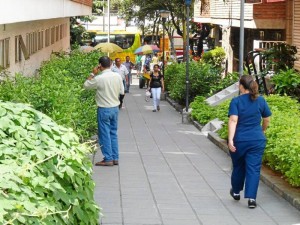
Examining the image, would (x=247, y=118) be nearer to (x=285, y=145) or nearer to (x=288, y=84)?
(x=285, y=145)

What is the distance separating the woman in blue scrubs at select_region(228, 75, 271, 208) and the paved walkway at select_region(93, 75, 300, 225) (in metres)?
0.42

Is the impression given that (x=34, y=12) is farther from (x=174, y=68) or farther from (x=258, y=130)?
(x=174, y=68)

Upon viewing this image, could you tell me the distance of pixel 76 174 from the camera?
6273mm

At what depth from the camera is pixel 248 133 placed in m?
10.7

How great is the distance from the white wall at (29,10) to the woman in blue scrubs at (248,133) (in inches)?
133

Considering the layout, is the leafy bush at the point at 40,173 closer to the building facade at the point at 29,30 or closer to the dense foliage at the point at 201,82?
the building facade at the point at 29,30

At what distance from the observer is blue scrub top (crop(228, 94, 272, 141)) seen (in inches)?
420

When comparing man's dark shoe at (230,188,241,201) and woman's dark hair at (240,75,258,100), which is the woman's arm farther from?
man's dark shoe at (230,188,241,201)

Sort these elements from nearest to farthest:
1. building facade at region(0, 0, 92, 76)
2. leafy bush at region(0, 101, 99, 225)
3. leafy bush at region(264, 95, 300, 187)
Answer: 1. leafy bush at region(0, 101, 99, 225)
2. leafy bush at region(264, 95, 300, 187)
3. building facade at region(0, 0, 92, 76)

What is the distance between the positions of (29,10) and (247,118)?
507cm

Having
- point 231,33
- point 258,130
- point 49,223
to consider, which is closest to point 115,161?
point 258,130

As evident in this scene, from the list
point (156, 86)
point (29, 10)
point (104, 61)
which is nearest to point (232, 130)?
point (104, 61)

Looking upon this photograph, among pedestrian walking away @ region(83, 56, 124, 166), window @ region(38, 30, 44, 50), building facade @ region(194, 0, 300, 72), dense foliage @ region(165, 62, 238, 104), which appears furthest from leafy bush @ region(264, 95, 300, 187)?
window @ region(38, 30, 44, 50)

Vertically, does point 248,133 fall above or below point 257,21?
below
